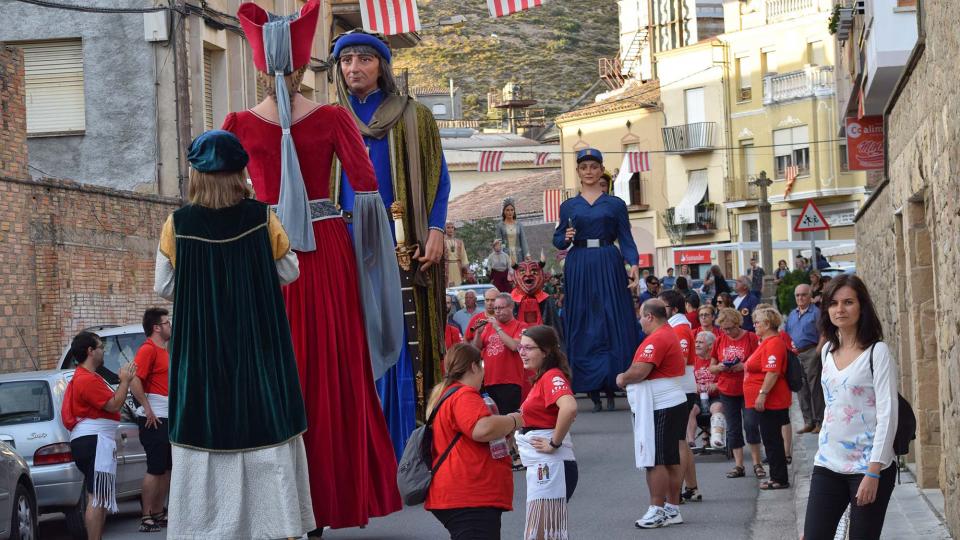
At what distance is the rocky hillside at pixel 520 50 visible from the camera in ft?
381

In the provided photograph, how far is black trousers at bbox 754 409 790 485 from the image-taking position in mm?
12609

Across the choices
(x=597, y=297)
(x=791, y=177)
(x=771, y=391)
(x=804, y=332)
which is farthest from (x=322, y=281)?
(x=791, y=177)

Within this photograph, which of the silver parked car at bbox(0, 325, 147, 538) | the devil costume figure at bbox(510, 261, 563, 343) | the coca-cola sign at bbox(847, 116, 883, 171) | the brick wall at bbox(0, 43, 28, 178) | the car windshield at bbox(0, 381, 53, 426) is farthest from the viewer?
the brick wall at bbox(0, 43, 28, 178)

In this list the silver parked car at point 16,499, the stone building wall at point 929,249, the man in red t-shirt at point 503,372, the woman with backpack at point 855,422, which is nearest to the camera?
the woman with backpack at point 855,422

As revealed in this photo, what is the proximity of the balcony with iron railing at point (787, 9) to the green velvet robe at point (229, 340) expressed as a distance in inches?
2174

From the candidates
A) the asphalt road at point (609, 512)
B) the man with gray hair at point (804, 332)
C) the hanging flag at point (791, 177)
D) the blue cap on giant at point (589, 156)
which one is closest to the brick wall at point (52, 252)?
the asphalt road at point (609, 512)

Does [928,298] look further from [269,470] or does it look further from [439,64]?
[439,64]

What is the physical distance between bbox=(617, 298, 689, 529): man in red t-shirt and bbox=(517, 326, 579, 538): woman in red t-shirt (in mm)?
2099

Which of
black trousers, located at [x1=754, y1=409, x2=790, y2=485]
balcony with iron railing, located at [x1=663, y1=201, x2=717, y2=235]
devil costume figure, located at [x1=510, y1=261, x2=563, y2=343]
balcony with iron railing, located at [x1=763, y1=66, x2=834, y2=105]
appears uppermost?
balcony with iron railing, located at [x1=763, y1=66, x2=834, y2=105]

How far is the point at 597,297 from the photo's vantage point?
48.6 feet

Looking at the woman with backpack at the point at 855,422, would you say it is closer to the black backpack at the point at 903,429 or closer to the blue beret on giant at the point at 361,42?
the black backpack at the point at 903,429

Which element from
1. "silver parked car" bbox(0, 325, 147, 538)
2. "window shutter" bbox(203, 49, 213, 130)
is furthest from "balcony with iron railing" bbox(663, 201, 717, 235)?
"silver parked car" bbox(0, 325, 147, 538)

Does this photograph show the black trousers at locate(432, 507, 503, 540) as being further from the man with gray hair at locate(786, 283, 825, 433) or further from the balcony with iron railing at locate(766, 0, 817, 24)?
the balcony with iron railing at locate(766, 0, 817, 24)

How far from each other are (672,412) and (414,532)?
2004 millimetres
